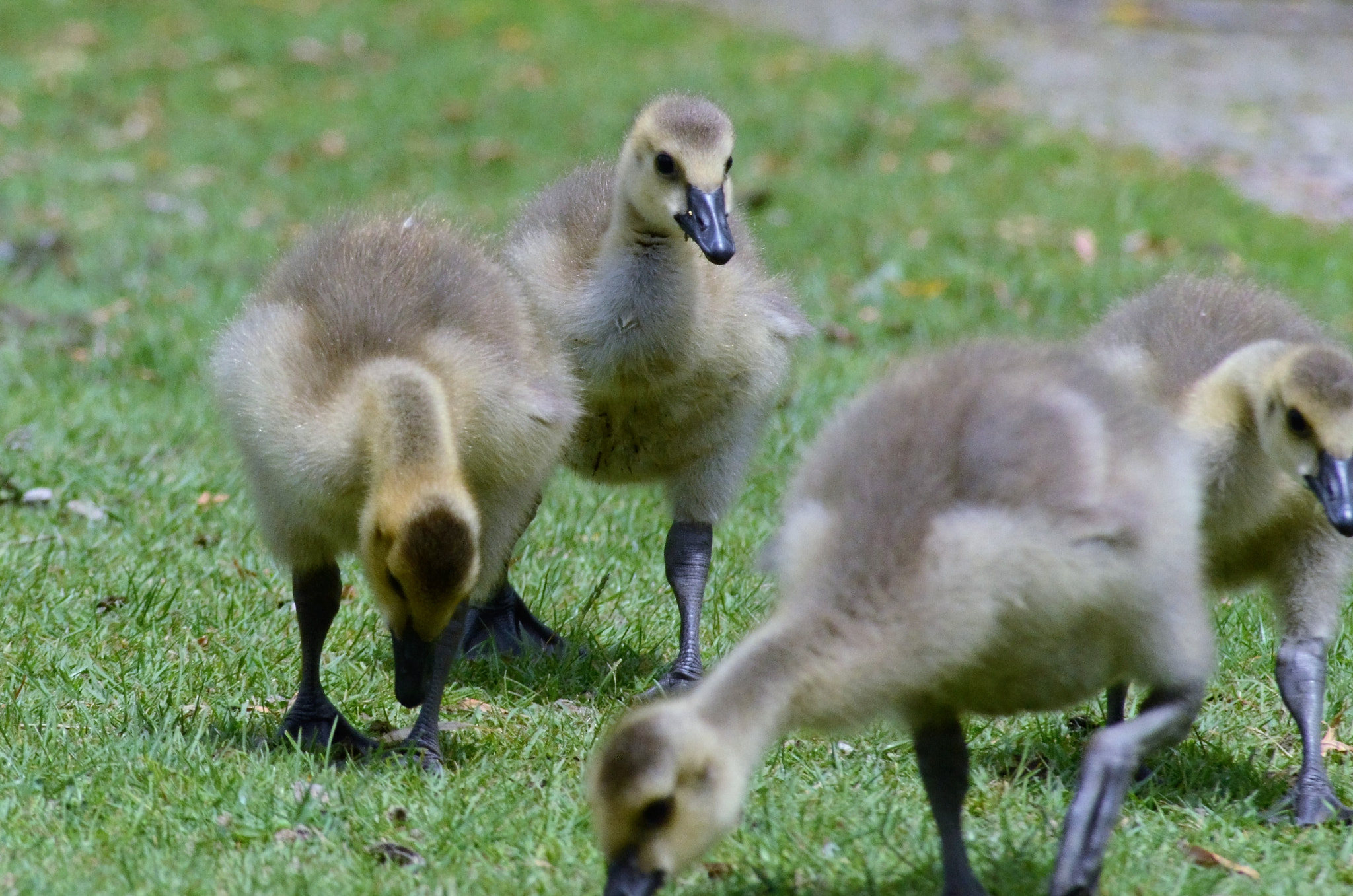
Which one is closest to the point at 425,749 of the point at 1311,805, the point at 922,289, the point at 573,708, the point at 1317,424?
the point at 573,708

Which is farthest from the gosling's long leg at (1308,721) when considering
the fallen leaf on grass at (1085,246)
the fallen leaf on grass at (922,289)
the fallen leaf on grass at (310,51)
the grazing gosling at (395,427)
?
the fallen leaf on grass at (310,51)

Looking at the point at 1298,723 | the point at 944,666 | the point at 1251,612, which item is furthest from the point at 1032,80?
the point at 944,666

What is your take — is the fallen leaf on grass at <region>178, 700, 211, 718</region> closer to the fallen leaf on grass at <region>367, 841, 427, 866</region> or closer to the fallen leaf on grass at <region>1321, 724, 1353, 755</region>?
the fallen leaf on grass at <region>367, 841, 427, 866</region>

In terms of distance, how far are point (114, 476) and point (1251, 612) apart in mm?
3988

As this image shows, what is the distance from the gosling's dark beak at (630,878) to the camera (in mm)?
2992

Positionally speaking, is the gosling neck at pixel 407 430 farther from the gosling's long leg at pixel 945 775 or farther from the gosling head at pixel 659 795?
the gosling's long leg at pixel 945 775

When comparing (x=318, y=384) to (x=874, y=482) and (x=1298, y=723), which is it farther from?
(x=1298, y=723)

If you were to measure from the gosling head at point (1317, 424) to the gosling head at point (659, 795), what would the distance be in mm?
1574

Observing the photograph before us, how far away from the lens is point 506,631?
16.4ft

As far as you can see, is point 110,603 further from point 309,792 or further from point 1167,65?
point 1167,65

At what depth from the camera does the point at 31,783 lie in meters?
3.80

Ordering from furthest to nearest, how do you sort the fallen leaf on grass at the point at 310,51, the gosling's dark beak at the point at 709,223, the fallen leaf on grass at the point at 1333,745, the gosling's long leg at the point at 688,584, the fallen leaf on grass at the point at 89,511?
the fallen leaf on grass at the point at 310,51 < the fallen leaf on grass at the point at 89,511 < the gosling's long leg at the point at 688,584 < the gosling's dark beak at the point at 709,223 < the fallen leaf on grass at the point at 1333,745

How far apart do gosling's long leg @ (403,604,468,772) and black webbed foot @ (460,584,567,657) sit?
0.72m

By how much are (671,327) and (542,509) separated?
5.14 feet
